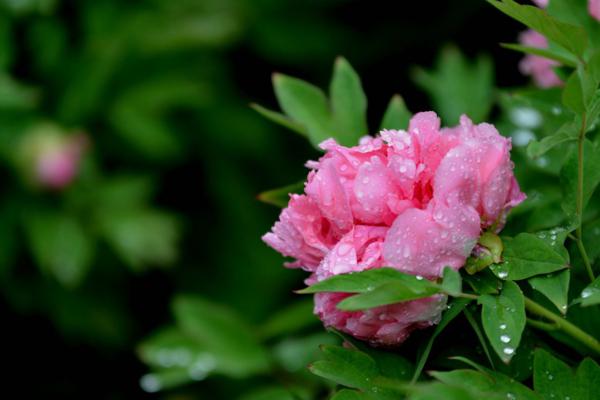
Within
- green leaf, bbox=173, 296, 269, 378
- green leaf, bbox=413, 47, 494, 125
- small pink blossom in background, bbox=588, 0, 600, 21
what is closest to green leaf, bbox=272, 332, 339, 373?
green leaf, bbox=173, 296, 269, 378

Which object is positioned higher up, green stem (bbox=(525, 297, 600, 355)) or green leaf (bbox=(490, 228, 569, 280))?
green leaf (bbox=(490, 228, 569, 280))

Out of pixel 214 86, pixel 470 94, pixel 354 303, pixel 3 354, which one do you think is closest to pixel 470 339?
pixel 354 303

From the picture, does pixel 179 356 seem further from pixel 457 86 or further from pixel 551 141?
pixel 551 141

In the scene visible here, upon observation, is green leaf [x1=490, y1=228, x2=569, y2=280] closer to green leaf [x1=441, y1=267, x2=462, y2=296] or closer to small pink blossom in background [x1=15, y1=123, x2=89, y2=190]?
green leaf [x1=441, y1=267, x2=462, y2=296]

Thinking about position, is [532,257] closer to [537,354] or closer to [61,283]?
[537,354]

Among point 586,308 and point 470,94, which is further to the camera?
point 470,94

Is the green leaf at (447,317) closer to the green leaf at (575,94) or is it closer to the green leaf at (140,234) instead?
the green leaf at (575,94)

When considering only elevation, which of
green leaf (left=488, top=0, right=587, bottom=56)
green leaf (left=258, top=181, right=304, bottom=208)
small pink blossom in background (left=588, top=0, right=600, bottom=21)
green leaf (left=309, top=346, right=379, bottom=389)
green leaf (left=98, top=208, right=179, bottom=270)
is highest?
green leaf (left=488, top=0, right=587, bottom=56)
